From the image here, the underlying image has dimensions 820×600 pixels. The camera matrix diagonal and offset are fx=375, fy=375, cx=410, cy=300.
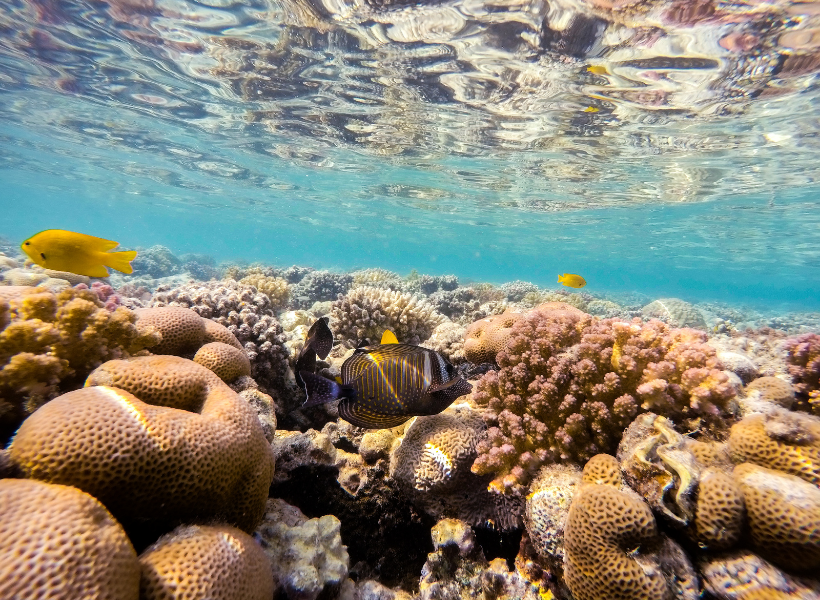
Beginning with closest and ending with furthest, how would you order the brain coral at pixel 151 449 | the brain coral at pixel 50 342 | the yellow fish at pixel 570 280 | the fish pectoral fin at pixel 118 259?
the brain coral at pixel 151 449, the brain coral at pixel 50 342, the fish pectoral fin at pixel 118 259, the yellow fish at pixel 570 280

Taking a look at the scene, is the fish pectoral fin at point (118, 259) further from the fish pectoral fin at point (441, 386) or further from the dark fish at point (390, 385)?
the fish pectoral fin at point (441, 386)

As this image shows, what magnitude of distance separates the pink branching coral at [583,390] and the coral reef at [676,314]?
12.1 m

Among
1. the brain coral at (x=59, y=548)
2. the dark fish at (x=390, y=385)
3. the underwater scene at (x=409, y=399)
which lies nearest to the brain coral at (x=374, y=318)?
the underwater scene at (x=409, y=399)

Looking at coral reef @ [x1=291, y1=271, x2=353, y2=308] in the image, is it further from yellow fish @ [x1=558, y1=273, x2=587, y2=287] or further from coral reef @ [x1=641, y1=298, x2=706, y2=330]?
coral reef @ [x1=641, y1=298, x2=706, y2=330]

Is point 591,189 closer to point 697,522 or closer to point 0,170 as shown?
point 697,522

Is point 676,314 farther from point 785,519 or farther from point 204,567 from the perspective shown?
point 204,567

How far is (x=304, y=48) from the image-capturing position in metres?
11.8

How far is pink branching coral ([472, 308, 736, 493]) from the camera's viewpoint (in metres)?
2.84

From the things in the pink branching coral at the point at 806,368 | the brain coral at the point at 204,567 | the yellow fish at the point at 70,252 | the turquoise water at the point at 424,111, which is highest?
the turquoise water at the point at 424,111

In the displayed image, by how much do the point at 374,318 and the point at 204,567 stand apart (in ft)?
14.4

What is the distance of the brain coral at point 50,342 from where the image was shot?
2.19m

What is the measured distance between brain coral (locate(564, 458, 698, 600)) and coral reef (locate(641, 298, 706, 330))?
13.4 metres

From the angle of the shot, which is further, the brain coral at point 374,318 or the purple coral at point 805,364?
the brain coral at point 374,318

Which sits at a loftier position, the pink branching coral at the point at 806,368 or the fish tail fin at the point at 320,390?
the pink branching coral at the point at 806,368
